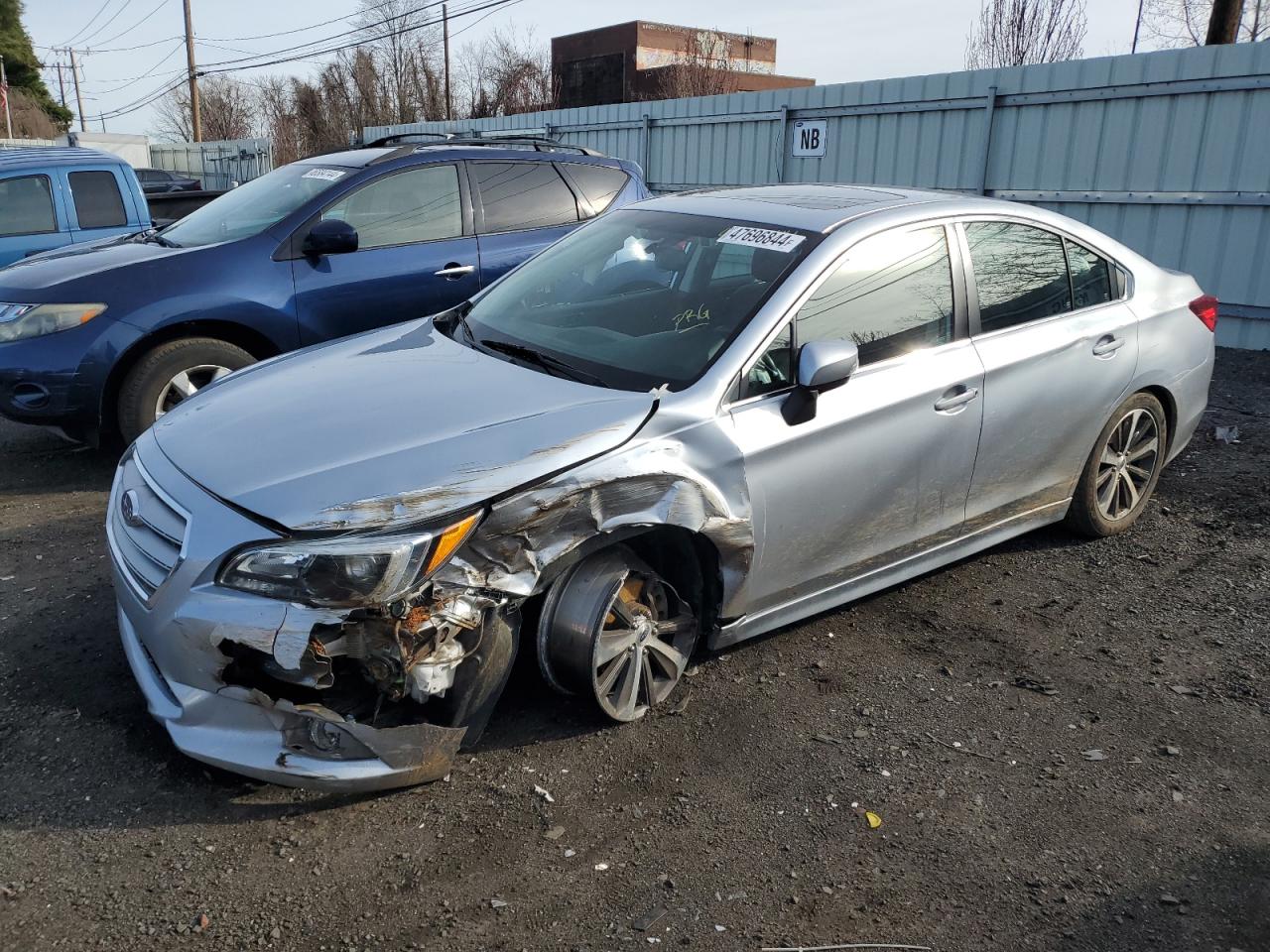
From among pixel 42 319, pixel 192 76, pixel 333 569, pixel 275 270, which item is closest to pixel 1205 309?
pixel 333 569

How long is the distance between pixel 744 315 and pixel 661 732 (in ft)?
4.84

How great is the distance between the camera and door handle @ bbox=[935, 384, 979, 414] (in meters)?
3.82

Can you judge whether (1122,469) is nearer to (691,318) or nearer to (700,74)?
(691,318)

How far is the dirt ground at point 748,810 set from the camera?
2551 mm

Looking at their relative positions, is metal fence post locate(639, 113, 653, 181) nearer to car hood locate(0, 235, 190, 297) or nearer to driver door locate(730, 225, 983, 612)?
car hood locate(0, 235, 190, 297)

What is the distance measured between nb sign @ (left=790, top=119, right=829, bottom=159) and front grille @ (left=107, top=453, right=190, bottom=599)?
35.4 ft

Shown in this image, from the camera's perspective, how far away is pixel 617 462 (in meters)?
3.06

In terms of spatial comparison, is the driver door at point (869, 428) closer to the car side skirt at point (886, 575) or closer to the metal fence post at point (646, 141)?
the car side skirt at point (886, 575)

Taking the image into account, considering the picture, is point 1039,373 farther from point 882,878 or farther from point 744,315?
point 882,878

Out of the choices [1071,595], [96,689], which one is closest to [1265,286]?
[1071,595]

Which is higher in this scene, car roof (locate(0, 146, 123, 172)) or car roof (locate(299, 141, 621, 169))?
car roof (locate(299, 141, 621, 169))

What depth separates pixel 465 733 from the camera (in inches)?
118

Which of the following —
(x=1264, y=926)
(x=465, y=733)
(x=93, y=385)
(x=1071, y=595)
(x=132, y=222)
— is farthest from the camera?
(x=132, y=222)

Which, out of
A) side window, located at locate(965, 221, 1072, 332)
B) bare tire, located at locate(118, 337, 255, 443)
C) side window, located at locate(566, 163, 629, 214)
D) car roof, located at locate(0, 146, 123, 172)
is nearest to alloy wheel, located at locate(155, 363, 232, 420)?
bare tire, located at locate(118, 337, 255, 443)
